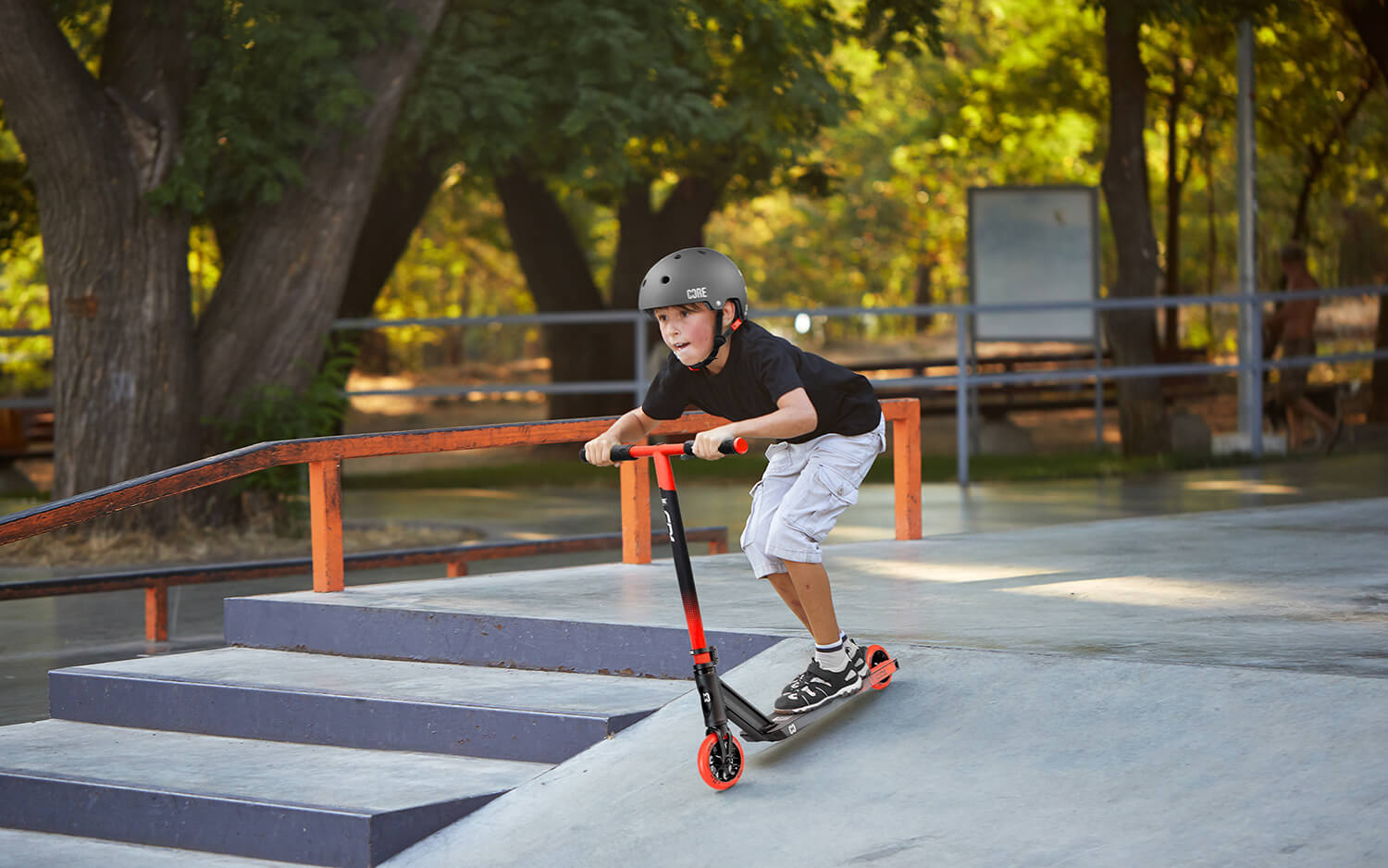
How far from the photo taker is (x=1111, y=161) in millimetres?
16672

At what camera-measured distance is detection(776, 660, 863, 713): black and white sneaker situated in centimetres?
502

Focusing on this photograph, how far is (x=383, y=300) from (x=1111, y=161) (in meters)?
28.3

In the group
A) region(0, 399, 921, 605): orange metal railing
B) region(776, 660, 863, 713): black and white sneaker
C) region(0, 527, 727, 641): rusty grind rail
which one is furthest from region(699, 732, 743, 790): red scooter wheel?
region(0, 527, 727, 641): rusty grind rail

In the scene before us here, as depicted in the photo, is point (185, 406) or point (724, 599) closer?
point (724, 599)

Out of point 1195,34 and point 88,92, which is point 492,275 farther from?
point 88,92

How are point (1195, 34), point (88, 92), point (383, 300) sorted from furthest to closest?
point (383, 300) → point (1195, 34) → point (88, 92)

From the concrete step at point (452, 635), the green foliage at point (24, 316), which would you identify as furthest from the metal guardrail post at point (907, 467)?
the green foliage at point (24, 316)

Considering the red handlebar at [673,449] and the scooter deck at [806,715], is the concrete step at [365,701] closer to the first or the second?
the scooter deck at [806,715]

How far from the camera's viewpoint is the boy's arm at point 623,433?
4980 millimetres

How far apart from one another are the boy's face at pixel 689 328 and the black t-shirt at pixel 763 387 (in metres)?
0.14

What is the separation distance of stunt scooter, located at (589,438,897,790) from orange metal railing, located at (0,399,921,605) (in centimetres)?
120

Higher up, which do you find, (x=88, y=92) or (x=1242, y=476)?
(x=88, y=92)

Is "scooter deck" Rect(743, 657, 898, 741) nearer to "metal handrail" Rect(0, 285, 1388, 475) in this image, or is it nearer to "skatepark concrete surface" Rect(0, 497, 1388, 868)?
"skatepark concrete surface" Rect(0, 497, 1388, 868)

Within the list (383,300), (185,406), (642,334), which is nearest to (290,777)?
(185,406)
